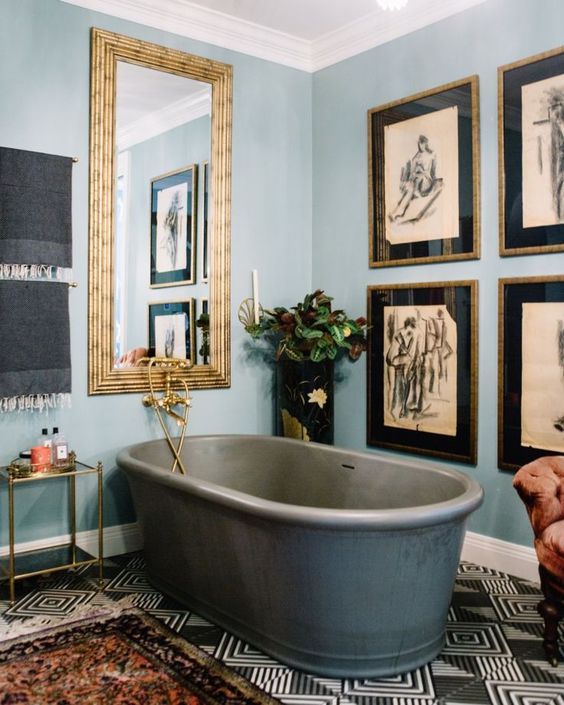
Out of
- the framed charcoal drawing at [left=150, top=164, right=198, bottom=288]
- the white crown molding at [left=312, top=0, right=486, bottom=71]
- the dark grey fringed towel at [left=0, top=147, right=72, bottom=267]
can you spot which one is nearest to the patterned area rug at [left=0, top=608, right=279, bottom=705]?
the dark grey fringed towel at [left=0, top=147, right=72, bottom=267]

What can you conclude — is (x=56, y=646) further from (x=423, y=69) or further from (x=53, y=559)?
(x=423, y=69)

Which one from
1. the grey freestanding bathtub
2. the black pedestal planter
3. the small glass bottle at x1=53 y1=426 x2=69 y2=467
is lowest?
the grey freestanding bathtub

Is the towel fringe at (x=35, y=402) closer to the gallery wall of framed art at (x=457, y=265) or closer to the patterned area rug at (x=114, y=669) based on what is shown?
the patterned area rug at (x=114, y=669)

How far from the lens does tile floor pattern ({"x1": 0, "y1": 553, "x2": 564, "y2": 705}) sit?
211 cm

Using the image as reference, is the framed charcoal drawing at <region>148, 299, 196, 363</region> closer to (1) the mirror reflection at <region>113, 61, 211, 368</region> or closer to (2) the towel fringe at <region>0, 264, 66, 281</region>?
(1) the mirror reflection at <region>113, 61, 211, 368</region>

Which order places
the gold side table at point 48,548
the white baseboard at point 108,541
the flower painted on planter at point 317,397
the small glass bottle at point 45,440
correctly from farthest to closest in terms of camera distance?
the flower painted on planter at point 317,397, the white baseboard at point 108,541, the small glass bottle at point 45,440, the gold side table at point 48,548

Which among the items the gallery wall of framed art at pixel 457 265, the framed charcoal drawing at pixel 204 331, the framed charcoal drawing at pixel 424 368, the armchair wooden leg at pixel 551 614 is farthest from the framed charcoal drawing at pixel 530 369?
the framed charcoal drawing at pixel 204 331

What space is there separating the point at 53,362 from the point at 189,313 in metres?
0.80

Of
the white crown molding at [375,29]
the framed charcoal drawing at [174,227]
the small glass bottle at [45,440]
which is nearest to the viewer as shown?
the small glass bottle at [45,440]

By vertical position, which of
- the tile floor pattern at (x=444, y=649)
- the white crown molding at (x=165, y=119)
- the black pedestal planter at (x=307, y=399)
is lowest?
the tile floor pattern at (x=444, y=649)

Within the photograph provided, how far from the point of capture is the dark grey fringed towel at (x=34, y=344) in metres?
3.00

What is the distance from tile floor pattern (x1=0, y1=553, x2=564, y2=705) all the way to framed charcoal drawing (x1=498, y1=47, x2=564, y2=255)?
1.48 meters

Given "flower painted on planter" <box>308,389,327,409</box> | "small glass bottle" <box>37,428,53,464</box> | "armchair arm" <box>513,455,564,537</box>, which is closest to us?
"armchair arm" <box>513,455,564,537</box>

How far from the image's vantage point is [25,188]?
9.97ft
